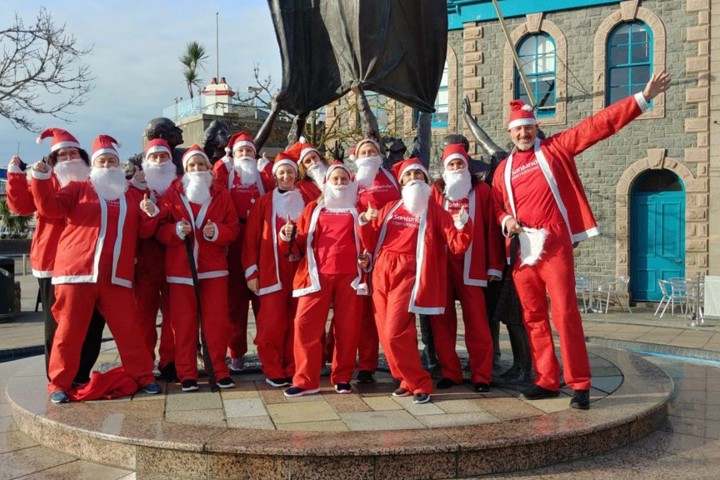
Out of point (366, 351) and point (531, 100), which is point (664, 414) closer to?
point (366, 351)

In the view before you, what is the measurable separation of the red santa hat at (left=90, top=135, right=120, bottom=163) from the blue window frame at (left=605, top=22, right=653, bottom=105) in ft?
44.0

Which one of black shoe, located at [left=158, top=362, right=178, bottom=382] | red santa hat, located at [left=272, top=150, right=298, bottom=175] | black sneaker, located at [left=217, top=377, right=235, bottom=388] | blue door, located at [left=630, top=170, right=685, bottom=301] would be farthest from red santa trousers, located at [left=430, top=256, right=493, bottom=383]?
blue door, located at [left=630, top=170, right=685, bottom=301]

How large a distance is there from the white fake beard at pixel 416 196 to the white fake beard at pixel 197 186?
5.02ft

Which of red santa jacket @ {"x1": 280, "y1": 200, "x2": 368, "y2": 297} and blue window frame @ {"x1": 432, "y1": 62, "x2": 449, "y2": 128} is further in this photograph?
blue window frame @ {"x1": 432, "y1": 62, "x2": 449, "y2": 128}

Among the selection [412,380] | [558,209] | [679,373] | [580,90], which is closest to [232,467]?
[412,380]

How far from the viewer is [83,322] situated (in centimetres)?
511

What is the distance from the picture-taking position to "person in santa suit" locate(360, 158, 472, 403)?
16.6ft

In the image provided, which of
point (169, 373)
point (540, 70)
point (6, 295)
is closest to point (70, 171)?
point (169, 373)

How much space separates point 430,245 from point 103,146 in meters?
2.50

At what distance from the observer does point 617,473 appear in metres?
4.07

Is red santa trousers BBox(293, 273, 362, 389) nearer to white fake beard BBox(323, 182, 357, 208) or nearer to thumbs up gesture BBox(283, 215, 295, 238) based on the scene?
thumbs up gesture BBox(283, 215, 295, 238)

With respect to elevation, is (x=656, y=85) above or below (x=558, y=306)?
above

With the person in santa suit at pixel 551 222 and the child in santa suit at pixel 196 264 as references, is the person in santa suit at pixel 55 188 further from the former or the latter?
the person in santa suit at pixel 551 222

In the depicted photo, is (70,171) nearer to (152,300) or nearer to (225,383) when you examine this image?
(152,300)
